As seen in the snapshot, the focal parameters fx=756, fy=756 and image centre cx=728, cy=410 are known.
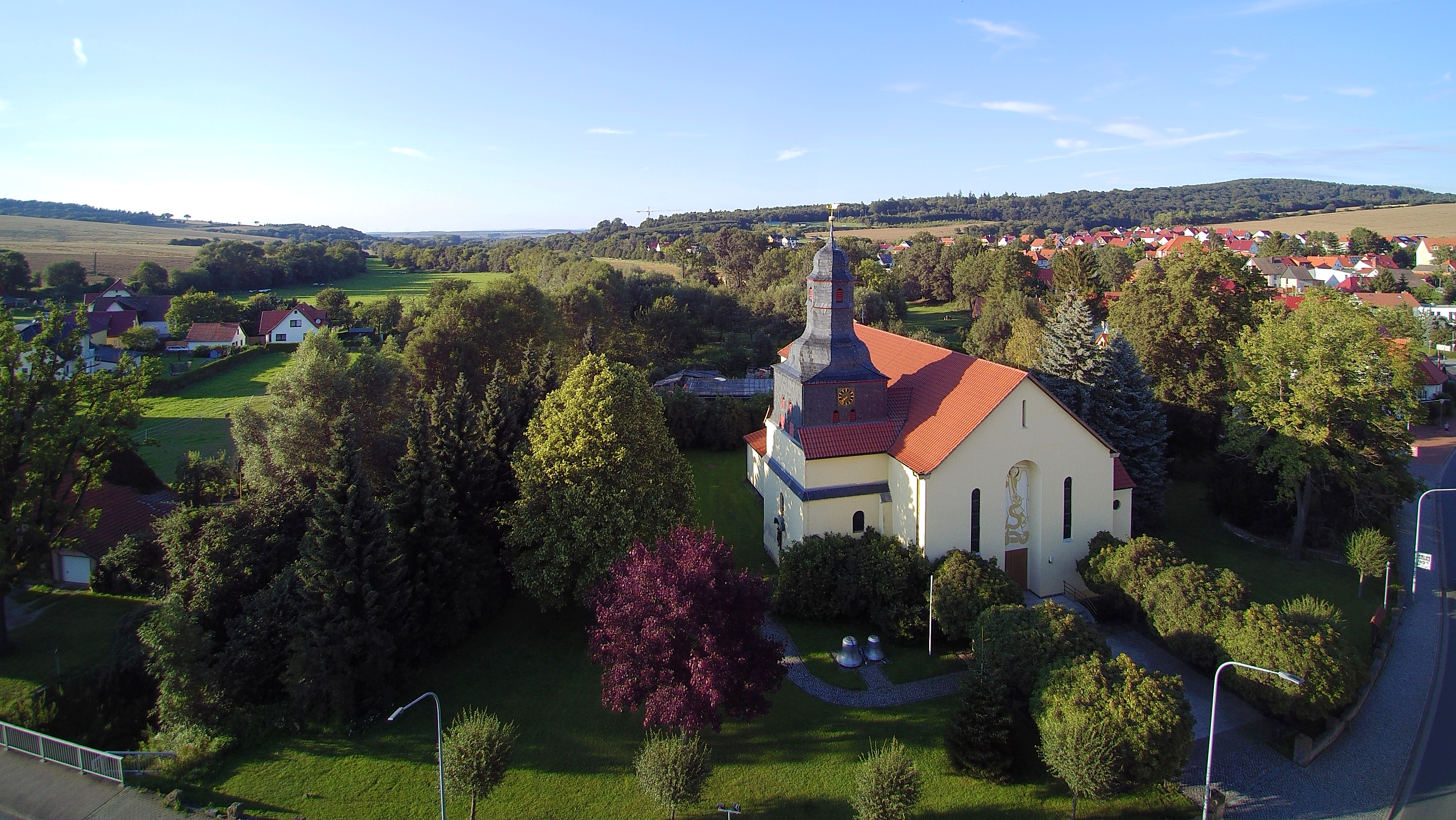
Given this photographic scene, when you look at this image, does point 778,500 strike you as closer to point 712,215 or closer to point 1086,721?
point 1086,721

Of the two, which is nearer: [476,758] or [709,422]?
[476,758]

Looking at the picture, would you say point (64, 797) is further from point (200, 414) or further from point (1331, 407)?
point (200, 414)

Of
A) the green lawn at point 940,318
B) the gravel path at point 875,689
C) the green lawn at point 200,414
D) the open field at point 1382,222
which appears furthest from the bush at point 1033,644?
the open field at point 1382,222

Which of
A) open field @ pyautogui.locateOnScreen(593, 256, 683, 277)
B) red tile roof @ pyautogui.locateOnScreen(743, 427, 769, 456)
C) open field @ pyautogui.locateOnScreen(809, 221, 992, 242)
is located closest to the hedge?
open field @ pyautogui.locateOnScreen(593, 256, 683, 277)

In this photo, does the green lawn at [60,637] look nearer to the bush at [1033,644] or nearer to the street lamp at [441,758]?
the street lamp at [441,758]

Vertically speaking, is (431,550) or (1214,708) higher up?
(431,550)

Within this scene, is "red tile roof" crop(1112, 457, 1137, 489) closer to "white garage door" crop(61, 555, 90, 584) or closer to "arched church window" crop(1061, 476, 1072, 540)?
"arched church window" crop(1061, 476, 1072, 540)

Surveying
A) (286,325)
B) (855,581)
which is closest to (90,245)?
(286,325)

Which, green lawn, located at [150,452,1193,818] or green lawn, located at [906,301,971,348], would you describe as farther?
green lawn, located at [906,301,971,348]
